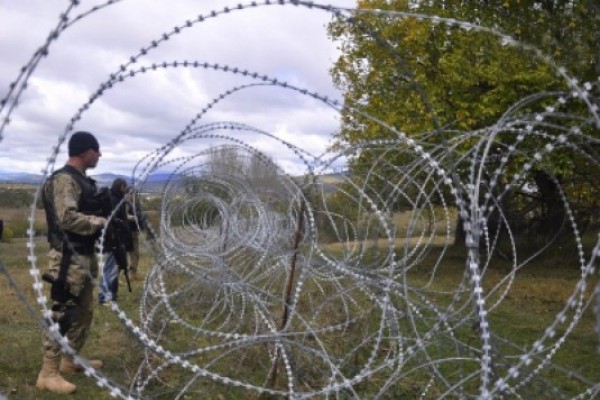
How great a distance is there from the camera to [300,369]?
17.8ft

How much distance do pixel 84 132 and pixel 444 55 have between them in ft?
31.9

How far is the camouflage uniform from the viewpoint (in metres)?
4.92

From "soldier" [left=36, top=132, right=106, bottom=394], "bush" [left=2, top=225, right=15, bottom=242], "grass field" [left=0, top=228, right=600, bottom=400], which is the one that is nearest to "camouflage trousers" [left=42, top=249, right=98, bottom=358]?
"soldier" [left=36, top=132, right=106, bottom=394]

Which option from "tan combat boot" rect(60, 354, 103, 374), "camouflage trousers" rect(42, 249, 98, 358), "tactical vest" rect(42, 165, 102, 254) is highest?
"tactical vest" rect(42, 165, 102, 254)

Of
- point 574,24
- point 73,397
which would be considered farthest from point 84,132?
point 574,24

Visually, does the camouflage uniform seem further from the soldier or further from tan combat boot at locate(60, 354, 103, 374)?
tan combat boot at locate(60, 354, 103, 374)

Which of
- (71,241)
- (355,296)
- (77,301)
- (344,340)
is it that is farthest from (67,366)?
(355,296)

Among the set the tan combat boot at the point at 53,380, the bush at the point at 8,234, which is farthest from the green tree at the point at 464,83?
the bush at the point at 8,234

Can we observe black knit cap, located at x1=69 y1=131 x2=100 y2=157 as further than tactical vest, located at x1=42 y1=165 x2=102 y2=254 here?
Yes

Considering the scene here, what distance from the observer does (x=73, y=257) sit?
194 inches

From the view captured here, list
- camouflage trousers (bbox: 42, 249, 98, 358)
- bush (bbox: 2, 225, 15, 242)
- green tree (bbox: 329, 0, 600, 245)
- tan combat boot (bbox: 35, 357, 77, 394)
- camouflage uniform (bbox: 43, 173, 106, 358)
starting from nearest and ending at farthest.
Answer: camouflage uniform (bbox: 43, 173, 106, 358), camouflage trousers (bbox: 42, 249, 98, 358), tan combat boot (bbox: 35, 357, 77, 394), green tree (bbox: 329, 0, 600, 245), bush (bbox: 2, 225, 15, 242)

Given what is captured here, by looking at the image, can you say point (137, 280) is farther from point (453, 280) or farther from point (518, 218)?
point (518, 218)

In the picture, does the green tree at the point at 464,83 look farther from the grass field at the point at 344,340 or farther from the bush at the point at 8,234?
the bush at the point at 8,234

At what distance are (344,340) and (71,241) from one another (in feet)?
8.74
